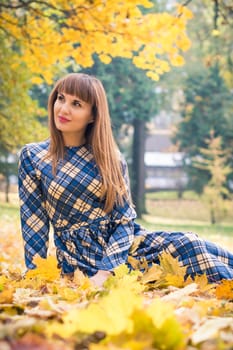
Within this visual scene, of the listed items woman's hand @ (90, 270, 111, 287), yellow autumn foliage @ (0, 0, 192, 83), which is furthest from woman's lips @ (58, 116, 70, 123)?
yellow autumn foliage @ (0, 0, 192, 83)

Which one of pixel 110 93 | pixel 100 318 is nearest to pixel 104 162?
pixel 100 318

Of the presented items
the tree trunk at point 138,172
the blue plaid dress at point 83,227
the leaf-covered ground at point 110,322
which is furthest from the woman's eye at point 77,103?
the tree trunk at point 138,172

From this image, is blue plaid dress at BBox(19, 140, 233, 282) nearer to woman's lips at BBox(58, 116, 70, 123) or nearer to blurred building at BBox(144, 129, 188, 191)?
woman's lips at BBox(58, 116, 70, 123)

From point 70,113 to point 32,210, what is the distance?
0.54 meters

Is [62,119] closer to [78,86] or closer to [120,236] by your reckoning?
[78,86]

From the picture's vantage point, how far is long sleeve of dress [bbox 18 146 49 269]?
301cm

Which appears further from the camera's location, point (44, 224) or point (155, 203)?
point (155, 203)

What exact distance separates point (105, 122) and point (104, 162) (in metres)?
0.23

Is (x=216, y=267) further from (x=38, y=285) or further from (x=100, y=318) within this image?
(x=100, y=318)

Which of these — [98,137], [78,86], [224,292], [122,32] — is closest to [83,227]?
[98,137]

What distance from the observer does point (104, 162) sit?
3080 millimetres

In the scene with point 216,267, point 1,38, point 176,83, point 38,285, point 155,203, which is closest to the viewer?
point 38,285

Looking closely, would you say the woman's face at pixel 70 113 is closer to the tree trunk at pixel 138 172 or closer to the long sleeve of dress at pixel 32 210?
the long sleeve of dress at pixel 32 210

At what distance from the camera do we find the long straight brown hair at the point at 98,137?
9.87ft
